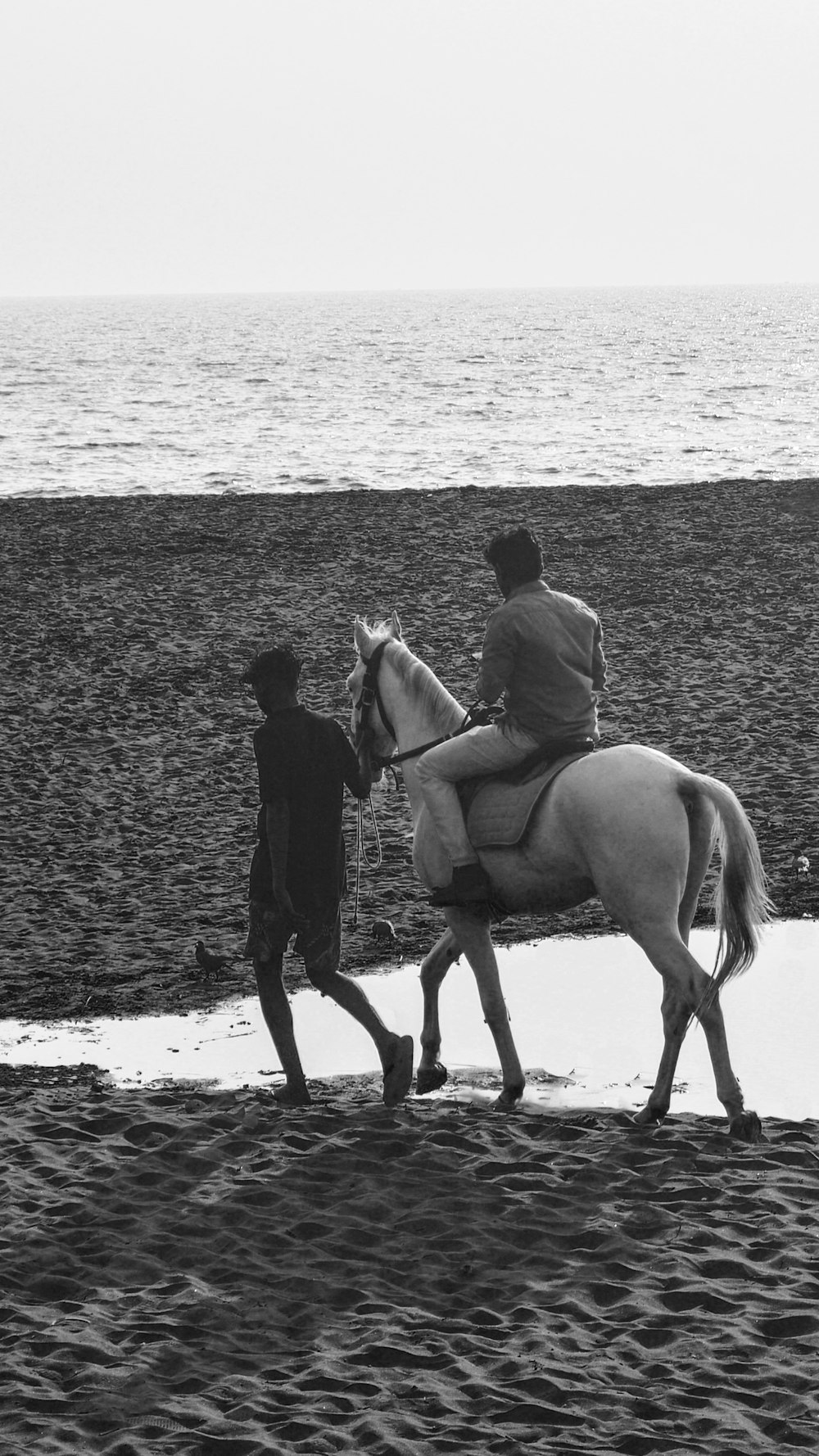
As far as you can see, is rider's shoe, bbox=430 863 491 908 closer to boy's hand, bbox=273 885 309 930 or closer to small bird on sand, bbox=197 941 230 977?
boy's hand, bbox=273 885 309 930

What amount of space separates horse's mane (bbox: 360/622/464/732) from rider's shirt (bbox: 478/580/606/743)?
0.41 m

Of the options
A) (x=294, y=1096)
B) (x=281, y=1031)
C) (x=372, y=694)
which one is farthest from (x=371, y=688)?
(x=294, y=1096)

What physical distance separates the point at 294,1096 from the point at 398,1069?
0.55 metres

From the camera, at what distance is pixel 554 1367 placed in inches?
201

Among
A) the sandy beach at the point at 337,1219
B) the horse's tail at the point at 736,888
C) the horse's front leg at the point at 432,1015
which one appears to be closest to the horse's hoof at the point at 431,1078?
the horse's front leg at the point at 432,1015

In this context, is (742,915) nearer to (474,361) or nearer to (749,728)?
(749,728)

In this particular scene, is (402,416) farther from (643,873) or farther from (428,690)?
(643,873)

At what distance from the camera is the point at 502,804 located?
7.33 meters

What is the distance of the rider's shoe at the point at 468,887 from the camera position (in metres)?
7.42

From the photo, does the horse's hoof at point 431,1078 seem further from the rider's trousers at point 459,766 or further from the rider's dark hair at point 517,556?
the rider's dark hair at point 517,556

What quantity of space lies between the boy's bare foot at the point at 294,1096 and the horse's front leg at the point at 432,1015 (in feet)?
1.94

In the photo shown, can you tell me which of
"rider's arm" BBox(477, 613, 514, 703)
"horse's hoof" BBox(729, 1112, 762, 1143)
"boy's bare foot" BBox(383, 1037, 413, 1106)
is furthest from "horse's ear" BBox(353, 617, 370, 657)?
"horse's hoof" BBox(729, 1112, 762, 1143)

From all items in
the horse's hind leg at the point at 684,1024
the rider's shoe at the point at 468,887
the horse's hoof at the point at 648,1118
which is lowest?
the horse's hoof at the point at 648,1118

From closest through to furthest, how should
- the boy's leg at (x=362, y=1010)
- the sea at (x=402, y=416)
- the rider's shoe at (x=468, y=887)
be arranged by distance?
the boy's leg at (x=362, y=1010), the rider's shoe at (x=468, y=887), the sea at (x=402, y=416)
